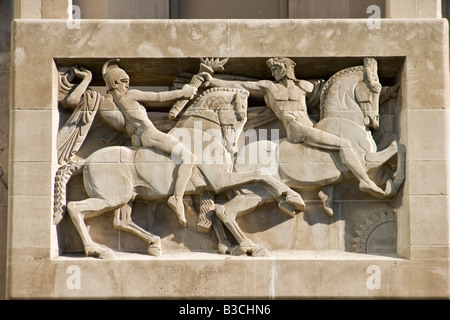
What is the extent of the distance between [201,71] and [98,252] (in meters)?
2.63

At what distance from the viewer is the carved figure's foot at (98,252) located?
1317 cm

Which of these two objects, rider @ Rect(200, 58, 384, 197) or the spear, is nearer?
rider @ Rect(200, 58, 384, 197)

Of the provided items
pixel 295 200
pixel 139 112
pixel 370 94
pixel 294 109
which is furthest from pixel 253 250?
pixel 370 94

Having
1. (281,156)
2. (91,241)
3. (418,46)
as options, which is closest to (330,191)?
(281,156)

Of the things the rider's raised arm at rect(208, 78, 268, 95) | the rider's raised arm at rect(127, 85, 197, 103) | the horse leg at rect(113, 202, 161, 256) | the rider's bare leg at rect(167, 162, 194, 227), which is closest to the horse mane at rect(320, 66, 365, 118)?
the rider's raised arm at rect(208, 78, 268, 95)

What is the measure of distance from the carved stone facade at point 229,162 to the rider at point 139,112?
0.02 meters

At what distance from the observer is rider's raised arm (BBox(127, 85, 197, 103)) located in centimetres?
1359

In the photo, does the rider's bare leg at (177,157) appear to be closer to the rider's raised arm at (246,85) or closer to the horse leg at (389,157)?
the rider's raised arm at (246,85)

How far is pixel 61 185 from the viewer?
43.9 ft

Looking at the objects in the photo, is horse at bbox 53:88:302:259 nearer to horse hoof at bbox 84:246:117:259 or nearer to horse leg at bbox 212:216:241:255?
horse hoof at bbox 84:246:117:259

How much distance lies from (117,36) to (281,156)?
2578 mm

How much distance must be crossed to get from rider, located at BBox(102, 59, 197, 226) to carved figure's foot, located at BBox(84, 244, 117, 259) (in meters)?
0.96

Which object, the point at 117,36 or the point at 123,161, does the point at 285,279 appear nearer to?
the point at 123,161

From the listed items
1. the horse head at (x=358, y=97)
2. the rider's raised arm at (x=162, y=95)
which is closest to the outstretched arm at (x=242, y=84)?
the rider's raised arm at (x=162, y=95)
